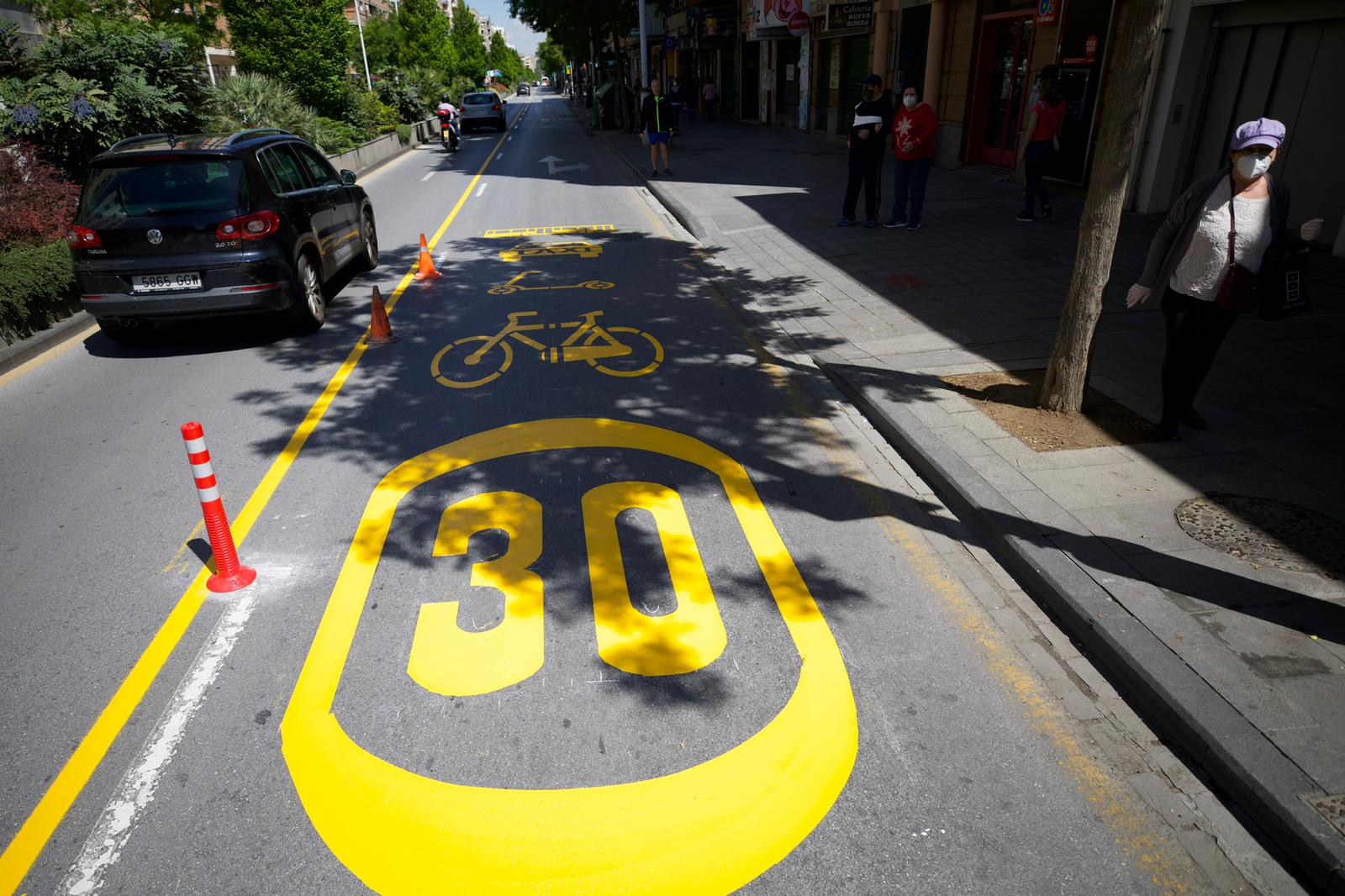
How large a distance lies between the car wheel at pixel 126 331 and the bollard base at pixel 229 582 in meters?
5.32

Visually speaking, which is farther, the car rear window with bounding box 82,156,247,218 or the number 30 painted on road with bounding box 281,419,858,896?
→ the car rear window with bounding box 82,156,247,218

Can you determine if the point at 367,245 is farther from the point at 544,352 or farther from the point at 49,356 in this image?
the point at 544,352

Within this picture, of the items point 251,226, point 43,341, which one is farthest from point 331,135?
point 251,226

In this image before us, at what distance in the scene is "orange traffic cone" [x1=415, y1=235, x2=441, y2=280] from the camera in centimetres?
1081

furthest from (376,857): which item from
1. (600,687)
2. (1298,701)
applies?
(1298,701)

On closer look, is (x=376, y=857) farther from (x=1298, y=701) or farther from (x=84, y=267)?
(x=84, y=267)

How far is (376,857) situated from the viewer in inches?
110

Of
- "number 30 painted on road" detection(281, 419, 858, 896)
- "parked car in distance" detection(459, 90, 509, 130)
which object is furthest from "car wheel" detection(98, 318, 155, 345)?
"parked car in distance" detection(459, 90, 509, 130)

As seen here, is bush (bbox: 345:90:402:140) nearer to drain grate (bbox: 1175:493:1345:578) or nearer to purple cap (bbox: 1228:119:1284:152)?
purple cap (bbox: 1228:119:1284:152)

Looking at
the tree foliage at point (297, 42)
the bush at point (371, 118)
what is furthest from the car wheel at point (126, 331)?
the bush at point (371, 118)

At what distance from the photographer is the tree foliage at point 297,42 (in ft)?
86.0

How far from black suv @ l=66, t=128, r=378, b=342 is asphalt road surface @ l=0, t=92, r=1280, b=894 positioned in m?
1.18

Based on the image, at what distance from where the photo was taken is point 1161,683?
129 inches

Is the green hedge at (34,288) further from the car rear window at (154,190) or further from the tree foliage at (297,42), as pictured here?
the tree foliage at (297,42)
